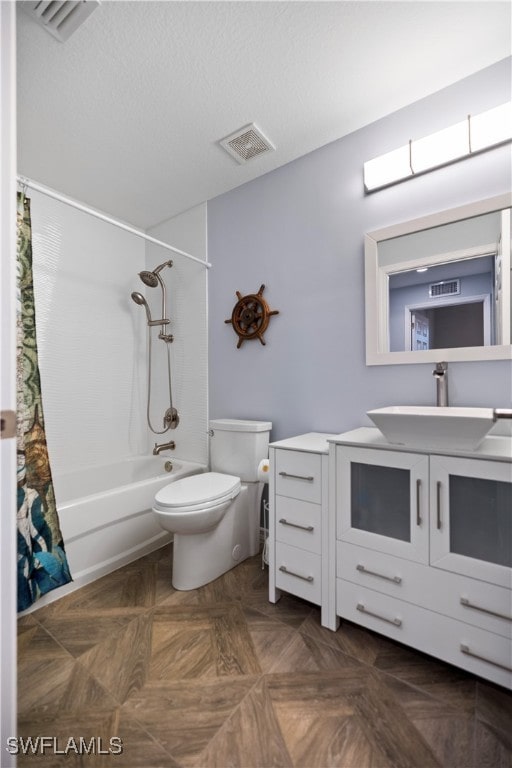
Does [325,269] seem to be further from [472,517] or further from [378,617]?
[378,617]

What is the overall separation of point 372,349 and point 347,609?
3.87ft

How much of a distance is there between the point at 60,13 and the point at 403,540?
7.70ft

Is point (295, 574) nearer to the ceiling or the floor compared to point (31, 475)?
nearer to the floor

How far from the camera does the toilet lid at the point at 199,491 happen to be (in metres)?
1.67

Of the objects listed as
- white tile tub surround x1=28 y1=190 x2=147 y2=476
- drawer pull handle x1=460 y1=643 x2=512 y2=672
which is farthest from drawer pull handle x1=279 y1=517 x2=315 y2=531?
white tile tub surround x1=28 y1=190 x2=147 y2=476

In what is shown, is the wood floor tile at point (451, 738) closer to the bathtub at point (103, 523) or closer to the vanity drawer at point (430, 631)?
the vanity drawer at point (430, 631)

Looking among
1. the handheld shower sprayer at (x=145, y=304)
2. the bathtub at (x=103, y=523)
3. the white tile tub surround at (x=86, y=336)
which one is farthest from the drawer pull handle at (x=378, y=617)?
the handheld shower sprayer at (x=145, y=304)

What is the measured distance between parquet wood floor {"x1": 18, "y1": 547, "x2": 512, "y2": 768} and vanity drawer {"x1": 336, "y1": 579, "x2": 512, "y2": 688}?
11 centimetres

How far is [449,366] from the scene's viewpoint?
1.56m

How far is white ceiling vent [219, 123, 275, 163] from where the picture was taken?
1.84 metres

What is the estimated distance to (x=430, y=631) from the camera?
4.00 ft

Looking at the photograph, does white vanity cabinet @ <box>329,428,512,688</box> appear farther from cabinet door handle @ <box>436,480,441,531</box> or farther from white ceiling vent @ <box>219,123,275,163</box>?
white ceiling vent @ <box>219,123,275,163</box>

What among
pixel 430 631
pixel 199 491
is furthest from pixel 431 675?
pixel 199 491

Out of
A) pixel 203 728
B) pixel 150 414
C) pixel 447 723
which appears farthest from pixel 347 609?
pixel 150 414
